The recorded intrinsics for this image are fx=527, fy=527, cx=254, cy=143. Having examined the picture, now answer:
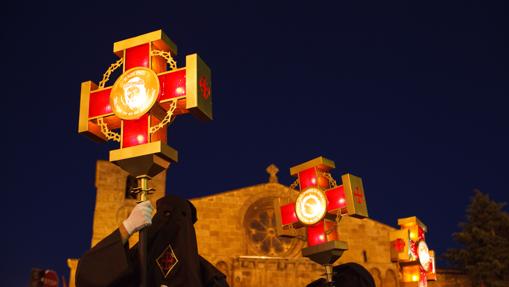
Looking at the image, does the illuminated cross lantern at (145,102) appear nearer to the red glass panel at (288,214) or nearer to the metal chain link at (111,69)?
the metal chain link at (111,69)

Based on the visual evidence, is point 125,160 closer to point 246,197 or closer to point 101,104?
point 101,104

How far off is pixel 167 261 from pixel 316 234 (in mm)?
3244

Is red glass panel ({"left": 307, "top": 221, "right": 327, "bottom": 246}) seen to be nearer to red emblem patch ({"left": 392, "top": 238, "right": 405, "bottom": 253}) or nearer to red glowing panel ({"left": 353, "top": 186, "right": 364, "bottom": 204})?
red glowing panel ({"left": 353, "top": 186, "right": 364, "bottom": 204})

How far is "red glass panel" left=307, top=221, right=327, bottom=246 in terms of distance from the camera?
20.9ft

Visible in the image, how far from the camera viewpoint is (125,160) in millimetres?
3594

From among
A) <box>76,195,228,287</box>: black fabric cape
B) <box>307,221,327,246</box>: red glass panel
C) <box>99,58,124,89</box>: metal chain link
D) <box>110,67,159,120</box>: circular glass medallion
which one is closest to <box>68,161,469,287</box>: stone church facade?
<box>307,221,327,246</box>: red glass panel

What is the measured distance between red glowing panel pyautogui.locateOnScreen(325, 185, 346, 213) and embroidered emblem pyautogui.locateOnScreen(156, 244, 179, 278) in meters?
3.21

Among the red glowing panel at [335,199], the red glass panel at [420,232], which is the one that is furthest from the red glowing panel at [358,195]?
the red glass panel at [420,232]

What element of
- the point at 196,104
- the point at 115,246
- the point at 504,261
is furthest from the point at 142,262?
the point at 504,261

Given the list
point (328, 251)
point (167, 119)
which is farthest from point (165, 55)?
point (328, 251)

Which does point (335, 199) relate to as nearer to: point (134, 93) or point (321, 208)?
point (321, 208)

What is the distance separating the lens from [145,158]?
11.6ft

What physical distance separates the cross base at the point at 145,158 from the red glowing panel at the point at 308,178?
3.46 metres

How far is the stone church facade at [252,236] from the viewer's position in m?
18.5
